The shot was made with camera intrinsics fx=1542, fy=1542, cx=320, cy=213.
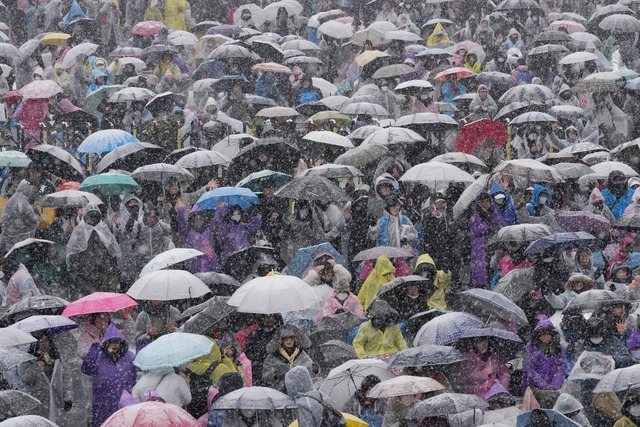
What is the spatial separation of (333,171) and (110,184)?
251 centimetres

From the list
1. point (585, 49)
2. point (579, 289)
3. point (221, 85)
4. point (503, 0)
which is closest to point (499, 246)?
point (579, 289)

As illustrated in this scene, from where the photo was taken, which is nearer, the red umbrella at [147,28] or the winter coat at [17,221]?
the winter coat at [17,221]

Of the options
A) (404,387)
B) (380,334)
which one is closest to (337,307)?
(380,334)

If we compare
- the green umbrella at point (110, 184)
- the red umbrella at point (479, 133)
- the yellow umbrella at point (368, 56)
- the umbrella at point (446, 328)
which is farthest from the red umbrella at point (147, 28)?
the umbrella at point (446, 328)

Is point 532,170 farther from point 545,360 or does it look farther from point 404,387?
point 404,387

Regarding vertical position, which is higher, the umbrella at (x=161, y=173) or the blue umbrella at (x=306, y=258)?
the umbrella at (x=161, y=173)

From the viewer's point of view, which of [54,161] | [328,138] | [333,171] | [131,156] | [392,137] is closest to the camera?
[333,171]

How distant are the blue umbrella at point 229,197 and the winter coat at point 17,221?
1879 mm

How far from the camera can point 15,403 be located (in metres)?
11.6

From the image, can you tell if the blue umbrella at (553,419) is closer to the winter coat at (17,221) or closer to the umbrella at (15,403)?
the umbrella at (15,403)

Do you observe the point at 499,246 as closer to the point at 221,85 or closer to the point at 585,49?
the point at 221,85

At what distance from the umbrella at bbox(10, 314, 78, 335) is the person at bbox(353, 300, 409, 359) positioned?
2.58 m

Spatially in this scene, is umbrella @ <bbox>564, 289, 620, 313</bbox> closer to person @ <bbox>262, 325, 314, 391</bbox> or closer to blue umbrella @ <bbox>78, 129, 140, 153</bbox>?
A: person @ <bbox>262, 325, 314, 391</bbox>

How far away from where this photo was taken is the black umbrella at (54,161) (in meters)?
17.8
